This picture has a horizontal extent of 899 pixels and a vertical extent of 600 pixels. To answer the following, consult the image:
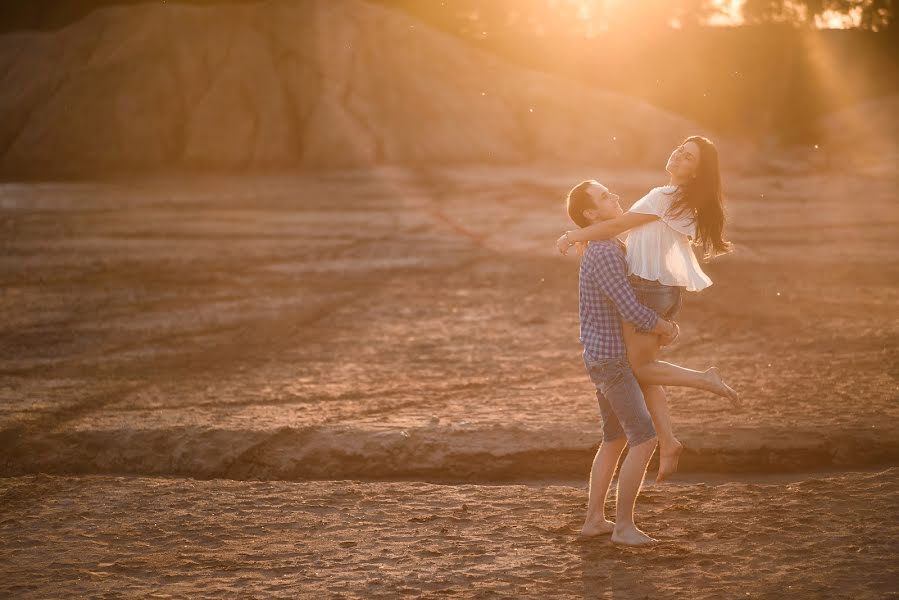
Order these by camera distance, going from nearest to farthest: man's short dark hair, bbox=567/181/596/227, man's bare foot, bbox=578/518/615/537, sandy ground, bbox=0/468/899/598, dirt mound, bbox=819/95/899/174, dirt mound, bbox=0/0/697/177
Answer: sandy ground, bbox=0/468/899/598, man's short dark hair, bbox=567/181/596/227, man's bare foot, bbox=578/518/615/537, dirt mound, bbox=819/95/899/174, dirt mound, bbox=0/0/697/177

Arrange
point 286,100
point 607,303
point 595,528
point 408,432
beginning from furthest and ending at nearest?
point 286,100
point 408,432
point 595,528
point 607,303

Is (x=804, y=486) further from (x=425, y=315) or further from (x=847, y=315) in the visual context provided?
(x=425, y=315)

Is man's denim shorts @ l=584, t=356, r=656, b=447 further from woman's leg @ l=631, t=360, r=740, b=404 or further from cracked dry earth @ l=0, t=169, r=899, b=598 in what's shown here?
Result: cracked dry earth @ l=0, t=169, r=899, b=598

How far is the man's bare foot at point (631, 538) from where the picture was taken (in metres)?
4.03

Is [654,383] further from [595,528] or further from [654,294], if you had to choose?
[595,528]

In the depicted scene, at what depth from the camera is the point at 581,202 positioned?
158 inches

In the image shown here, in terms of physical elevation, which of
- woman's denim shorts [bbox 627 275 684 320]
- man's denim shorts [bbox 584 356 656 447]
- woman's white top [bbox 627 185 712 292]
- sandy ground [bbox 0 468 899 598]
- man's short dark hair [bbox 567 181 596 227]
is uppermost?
man's short dark hair [bbox 567 181 596 227]

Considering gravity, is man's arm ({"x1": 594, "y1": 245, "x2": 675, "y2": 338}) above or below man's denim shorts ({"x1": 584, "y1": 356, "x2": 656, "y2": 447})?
above

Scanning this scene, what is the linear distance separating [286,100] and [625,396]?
26.7 meters

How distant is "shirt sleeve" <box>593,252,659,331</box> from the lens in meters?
3.83

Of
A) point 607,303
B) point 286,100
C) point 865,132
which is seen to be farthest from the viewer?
point 865,132

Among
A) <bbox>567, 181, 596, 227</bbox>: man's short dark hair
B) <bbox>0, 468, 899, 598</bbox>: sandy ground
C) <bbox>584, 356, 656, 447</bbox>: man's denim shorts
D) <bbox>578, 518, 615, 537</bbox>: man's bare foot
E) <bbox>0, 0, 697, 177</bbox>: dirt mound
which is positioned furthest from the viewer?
<bbox>0, 0, 697, 177</bbox>: dirt mound

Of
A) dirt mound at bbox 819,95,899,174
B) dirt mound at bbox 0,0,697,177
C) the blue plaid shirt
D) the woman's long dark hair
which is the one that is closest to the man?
the blue plaid shirt

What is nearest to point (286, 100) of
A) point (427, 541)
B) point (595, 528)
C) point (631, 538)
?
point (427, 541)
